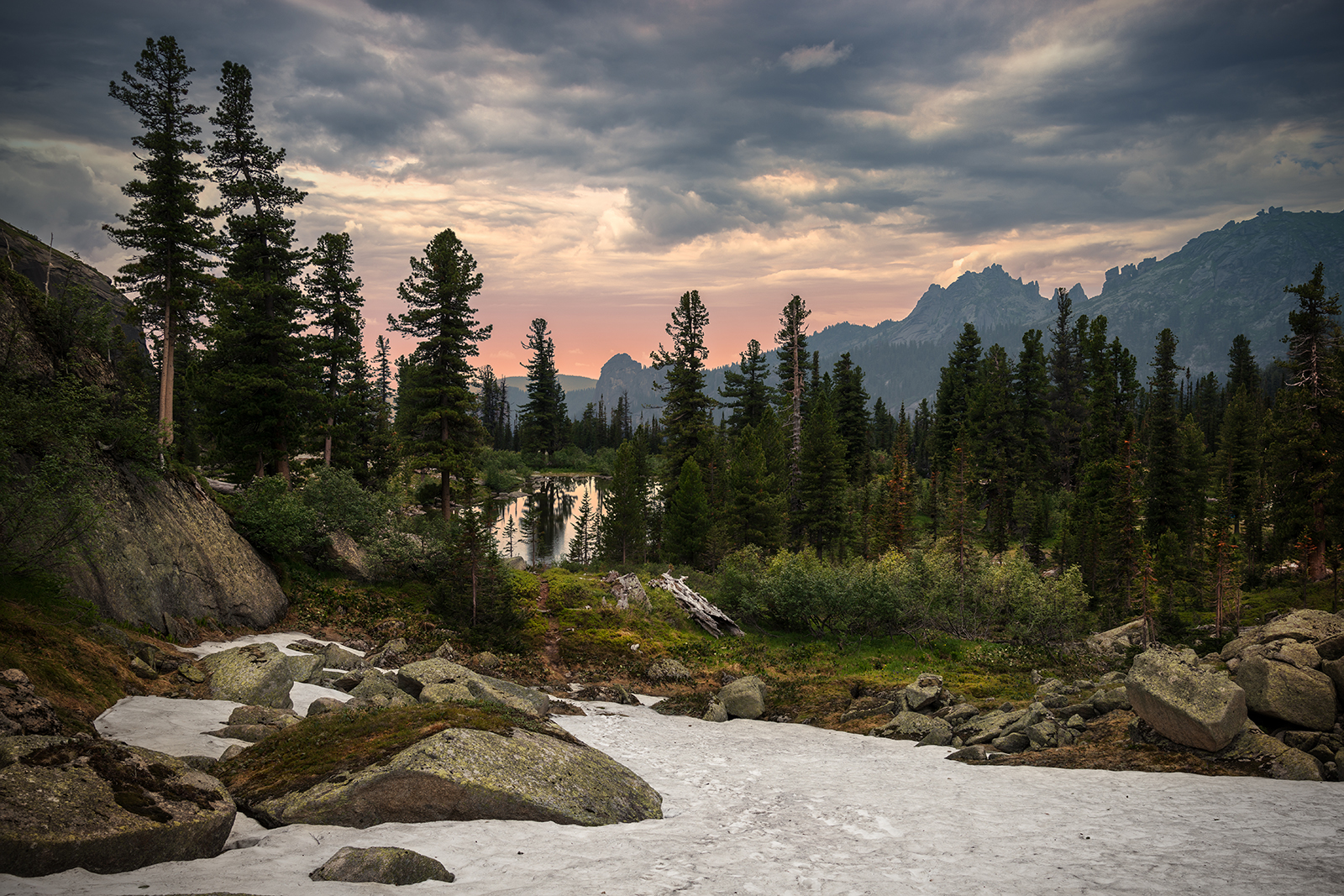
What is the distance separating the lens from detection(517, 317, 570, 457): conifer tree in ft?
314

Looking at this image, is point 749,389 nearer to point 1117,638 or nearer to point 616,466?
point 616,466

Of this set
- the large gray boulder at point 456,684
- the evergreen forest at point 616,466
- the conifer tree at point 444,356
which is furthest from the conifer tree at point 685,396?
the large gray boulder at point 456,684

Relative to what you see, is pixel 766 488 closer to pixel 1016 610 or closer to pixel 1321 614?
pixel 1016 610

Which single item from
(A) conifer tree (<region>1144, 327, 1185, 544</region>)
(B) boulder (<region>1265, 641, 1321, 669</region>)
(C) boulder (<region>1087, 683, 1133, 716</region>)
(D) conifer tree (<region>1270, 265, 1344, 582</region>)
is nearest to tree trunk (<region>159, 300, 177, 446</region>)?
(C) boulder (<region>1087, 683, 1133, 716</region>)

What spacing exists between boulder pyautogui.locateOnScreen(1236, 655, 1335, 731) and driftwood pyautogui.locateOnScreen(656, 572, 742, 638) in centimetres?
1905

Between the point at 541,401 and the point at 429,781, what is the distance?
93.7 m

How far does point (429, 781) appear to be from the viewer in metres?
8.30

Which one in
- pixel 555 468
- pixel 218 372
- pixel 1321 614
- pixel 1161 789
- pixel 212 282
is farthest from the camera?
pixel 555 468

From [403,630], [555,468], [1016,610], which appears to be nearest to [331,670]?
[403,630]

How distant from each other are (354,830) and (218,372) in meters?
30.3

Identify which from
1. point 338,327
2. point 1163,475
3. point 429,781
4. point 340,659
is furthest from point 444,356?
point 1163,475

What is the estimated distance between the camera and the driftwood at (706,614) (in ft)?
96.1

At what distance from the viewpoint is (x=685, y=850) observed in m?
8.32

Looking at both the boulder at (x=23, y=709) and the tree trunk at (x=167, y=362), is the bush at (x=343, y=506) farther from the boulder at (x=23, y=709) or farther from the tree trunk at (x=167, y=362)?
the boulder at (x=23, y=709)
